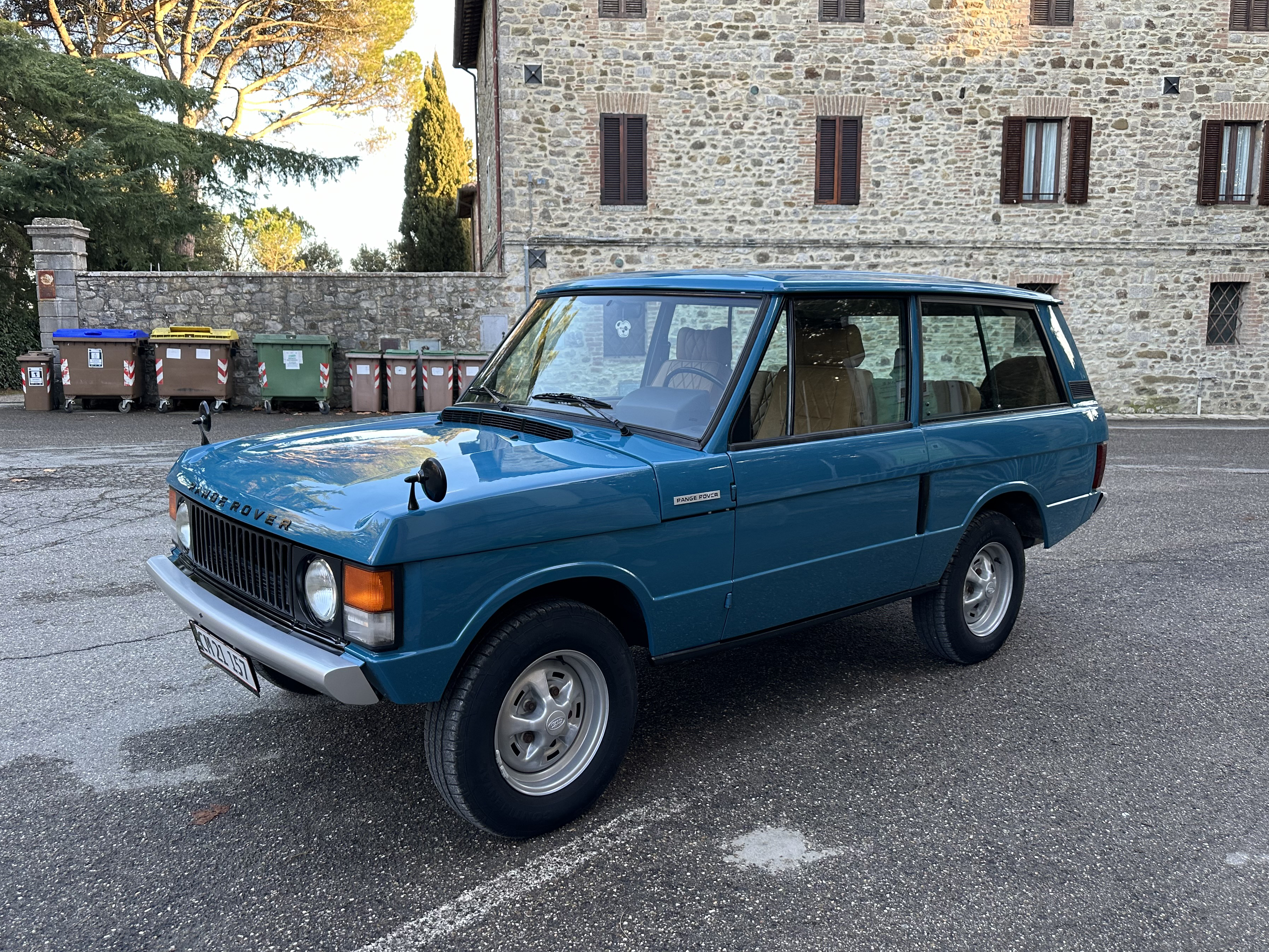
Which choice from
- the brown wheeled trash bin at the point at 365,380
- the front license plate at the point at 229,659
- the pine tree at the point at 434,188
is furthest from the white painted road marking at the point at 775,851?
the pine tree at the point at 434,188

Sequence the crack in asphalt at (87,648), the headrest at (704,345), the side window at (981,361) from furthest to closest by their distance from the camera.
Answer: the crack in asphalt at (87,648) → the side window at (981,361) → the headrest at (704,345)

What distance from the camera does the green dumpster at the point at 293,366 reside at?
1744 cm

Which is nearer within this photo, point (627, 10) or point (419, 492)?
point (419, 492)

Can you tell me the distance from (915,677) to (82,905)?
352 centimetres

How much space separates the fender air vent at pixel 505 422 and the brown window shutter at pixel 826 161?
54.4 ft

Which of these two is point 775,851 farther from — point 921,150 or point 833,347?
point 921,150

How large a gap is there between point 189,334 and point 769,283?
1597cm

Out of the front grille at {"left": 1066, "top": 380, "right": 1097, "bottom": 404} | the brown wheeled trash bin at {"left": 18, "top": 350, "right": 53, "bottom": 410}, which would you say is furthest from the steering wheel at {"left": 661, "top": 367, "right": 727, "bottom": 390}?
the brown wheeled trash bin at {"left": 18, "top": 350, "right": 53, "bottom": 410}

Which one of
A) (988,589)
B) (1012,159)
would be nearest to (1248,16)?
(1012,159)

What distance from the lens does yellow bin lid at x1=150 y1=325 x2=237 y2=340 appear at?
17.0 m

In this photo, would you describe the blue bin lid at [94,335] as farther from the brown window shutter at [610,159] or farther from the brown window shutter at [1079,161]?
the brown window shutter at [1079,161]

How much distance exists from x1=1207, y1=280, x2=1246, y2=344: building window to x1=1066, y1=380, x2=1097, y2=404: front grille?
18.2 meters

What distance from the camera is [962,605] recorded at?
4.66 m

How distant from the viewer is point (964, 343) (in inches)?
180
